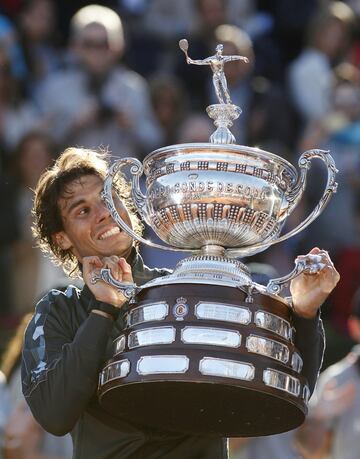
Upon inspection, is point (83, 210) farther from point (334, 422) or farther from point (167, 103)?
point (167, 103)

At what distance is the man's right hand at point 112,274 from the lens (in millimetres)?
5305

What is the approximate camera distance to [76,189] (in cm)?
572

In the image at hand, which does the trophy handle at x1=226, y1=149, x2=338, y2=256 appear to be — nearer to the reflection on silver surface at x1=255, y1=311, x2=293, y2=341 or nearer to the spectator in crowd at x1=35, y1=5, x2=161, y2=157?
the reflection on silver surface at x1=255, y1=311, x2=293, y2=341

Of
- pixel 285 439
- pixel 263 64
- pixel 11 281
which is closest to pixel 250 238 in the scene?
pixel 285 439

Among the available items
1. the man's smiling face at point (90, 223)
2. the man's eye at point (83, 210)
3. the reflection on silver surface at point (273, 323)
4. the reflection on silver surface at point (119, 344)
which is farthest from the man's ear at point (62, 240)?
the reflection on silver surface at point (273, 323)

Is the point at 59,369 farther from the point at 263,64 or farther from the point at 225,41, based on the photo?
the point at 263,64

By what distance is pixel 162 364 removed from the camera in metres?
5.02

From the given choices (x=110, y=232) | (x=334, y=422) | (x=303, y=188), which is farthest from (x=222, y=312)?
(x=334, y=422)

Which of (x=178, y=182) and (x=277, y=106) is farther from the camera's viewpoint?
(x=277, y=106)

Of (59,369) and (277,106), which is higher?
(277,106)

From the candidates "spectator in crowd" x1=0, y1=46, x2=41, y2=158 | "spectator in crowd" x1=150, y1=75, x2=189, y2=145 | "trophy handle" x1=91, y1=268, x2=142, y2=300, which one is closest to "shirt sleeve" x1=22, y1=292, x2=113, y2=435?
"trophy handle" x1=91, y1=268, x2=142, y2=300

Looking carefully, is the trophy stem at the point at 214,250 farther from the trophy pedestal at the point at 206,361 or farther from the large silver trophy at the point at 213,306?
the trophy pedestal at the point at 206,361

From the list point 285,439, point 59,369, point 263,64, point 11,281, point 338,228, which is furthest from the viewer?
point 263,64

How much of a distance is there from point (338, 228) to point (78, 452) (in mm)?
6512
